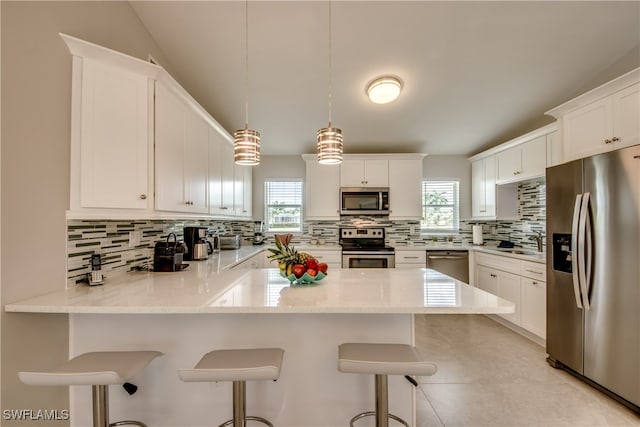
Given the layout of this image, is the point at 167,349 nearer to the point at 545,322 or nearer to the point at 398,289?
the point at 398,289

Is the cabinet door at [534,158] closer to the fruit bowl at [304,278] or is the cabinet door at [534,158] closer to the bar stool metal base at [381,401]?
Answer: the fruit bowl at [304,278]

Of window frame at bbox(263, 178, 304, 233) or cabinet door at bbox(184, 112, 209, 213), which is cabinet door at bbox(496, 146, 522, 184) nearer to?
window frame at bbox(263, 178, 304, 233)

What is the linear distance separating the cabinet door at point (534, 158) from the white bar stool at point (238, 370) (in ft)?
11.6

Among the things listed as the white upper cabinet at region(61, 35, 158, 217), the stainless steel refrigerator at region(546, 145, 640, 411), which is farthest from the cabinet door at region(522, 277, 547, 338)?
the white upper cabinet at region(61, 35, 158, 217)

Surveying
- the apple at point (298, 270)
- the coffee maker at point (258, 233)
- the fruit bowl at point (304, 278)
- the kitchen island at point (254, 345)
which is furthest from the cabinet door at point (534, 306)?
the coffee maker at point (258, 233)

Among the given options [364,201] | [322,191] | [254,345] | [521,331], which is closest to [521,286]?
[521,331]

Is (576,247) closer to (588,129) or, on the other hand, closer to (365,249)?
(588,129)

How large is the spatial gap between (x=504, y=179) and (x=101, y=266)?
4453mm

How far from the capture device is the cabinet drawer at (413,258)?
4.20 m

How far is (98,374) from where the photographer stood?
3.78 ft

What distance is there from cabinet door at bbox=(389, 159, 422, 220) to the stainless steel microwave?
0.50ft

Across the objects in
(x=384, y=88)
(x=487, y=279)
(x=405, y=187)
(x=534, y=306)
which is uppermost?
(x=384, y=88)

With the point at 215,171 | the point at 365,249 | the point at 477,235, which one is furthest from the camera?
the point at 477,235

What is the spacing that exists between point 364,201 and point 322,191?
65 centimetres
